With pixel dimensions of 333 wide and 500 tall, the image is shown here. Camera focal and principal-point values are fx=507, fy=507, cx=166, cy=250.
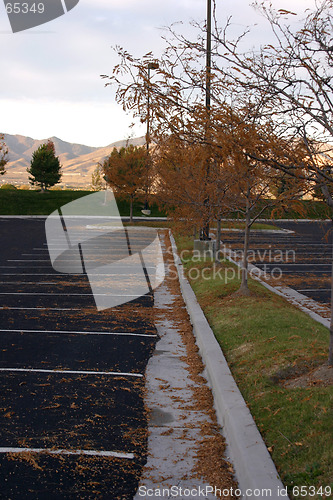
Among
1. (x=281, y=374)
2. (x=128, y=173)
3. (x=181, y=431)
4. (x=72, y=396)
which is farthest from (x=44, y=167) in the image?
(x=181, y=431)

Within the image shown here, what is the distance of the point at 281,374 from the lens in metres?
6.05

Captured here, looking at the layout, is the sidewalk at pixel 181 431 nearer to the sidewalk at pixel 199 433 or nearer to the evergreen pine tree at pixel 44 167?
the sidewalk at pixel 199 433

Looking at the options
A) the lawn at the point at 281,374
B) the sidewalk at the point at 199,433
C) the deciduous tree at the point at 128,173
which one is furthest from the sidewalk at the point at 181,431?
the deciduous tree at the point at 128,173

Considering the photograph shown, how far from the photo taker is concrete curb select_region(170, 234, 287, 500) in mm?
3818


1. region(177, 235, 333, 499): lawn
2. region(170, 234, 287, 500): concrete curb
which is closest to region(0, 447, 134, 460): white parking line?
region(170, 234, 287, 500): concrete curb

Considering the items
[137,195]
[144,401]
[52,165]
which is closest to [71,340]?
[144,401]

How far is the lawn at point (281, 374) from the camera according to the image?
13.6 ft

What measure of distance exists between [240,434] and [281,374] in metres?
1.59

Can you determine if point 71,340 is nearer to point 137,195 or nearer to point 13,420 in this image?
point 13,420

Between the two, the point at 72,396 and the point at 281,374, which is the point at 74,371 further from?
the point at 281,374

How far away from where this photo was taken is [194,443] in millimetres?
4934

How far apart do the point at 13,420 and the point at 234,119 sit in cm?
404

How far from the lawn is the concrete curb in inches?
4.7

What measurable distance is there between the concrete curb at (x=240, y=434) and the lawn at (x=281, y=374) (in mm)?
120
